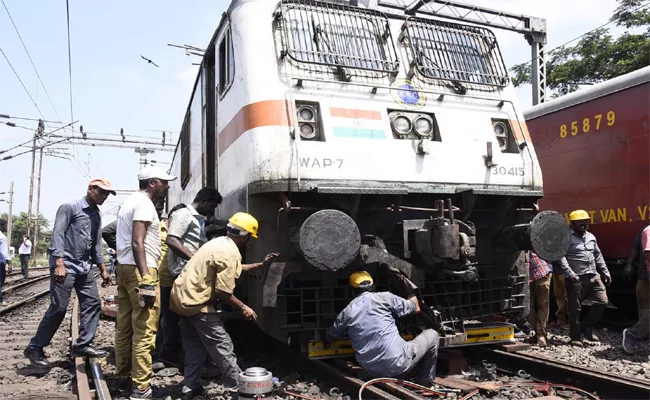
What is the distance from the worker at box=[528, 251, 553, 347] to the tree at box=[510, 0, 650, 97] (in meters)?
12.3

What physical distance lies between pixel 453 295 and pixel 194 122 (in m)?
3.96

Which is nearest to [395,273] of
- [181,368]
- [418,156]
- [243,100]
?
[418,156]

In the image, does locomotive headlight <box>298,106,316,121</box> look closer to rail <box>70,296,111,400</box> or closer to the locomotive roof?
rail <box>70,296,111,400</box>

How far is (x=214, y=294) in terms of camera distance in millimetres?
4305

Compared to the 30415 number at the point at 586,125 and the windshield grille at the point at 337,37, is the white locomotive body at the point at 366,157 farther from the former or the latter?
the 30415 number at the point at 586,125

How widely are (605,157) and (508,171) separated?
3029mm

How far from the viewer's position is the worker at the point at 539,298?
21.1 ft

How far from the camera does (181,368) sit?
17.7 feet

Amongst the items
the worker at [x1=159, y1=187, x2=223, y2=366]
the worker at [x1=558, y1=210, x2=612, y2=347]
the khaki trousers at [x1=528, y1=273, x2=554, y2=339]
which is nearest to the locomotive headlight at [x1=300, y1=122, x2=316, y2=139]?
the worker at [x1=159, y1=187, x2=223, y2=366]

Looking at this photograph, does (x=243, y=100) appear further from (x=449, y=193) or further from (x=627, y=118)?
(x=627, y=118)

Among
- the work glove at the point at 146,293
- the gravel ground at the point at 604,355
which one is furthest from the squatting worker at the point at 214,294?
the gravel ground at the point at 604,355

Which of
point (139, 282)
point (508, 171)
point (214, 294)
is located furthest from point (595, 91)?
point (139, 282)

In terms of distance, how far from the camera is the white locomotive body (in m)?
4.58

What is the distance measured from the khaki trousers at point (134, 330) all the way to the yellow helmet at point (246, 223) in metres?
0.85
